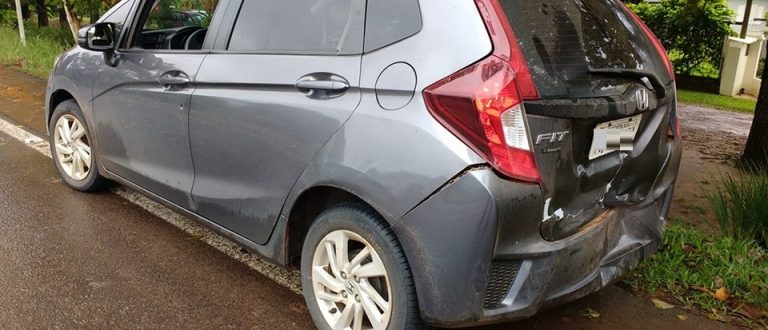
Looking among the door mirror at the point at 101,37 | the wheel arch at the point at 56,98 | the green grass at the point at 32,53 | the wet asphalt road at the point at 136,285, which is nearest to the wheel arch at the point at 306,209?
the wet asphalt road at the point at 136,285

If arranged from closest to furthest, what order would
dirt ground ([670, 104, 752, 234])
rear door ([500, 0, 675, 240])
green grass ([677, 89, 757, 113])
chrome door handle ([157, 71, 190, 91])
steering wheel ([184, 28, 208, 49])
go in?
rear door ([500, 0, 675, 240])
chrome door handle ([157, 71, 190, 91])
steering wheel ([184, 28, 208, 49])
dirt ground ([670, 104, 752, 234])
green grass ([677, 89, 757, 113])

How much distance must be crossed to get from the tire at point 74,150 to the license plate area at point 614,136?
3.38 meters

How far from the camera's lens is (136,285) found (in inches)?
137

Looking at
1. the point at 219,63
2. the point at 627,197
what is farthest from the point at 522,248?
the point at 219,63

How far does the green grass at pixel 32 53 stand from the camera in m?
11.0

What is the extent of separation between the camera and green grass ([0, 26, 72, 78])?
36.2 feet

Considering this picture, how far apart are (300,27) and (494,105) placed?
1.13m

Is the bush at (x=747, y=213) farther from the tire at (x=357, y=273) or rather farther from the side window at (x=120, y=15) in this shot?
the side window at (x=120, y=15)

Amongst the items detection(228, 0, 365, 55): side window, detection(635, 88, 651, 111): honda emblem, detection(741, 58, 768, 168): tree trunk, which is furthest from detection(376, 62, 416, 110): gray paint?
detection(741, 58, 768, 168): tree trunk

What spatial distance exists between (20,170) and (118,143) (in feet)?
5.96

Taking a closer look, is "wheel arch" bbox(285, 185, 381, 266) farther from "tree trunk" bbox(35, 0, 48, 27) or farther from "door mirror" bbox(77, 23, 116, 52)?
"tree trunk" bbox(35, 0, 48, 27)

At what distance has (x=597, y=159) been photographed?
8.74ft

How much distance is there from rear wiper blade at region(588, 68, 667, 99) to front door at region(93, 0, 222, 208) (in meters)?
1.97

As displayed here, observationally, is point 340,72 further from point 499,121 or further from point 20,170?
point 20,170
